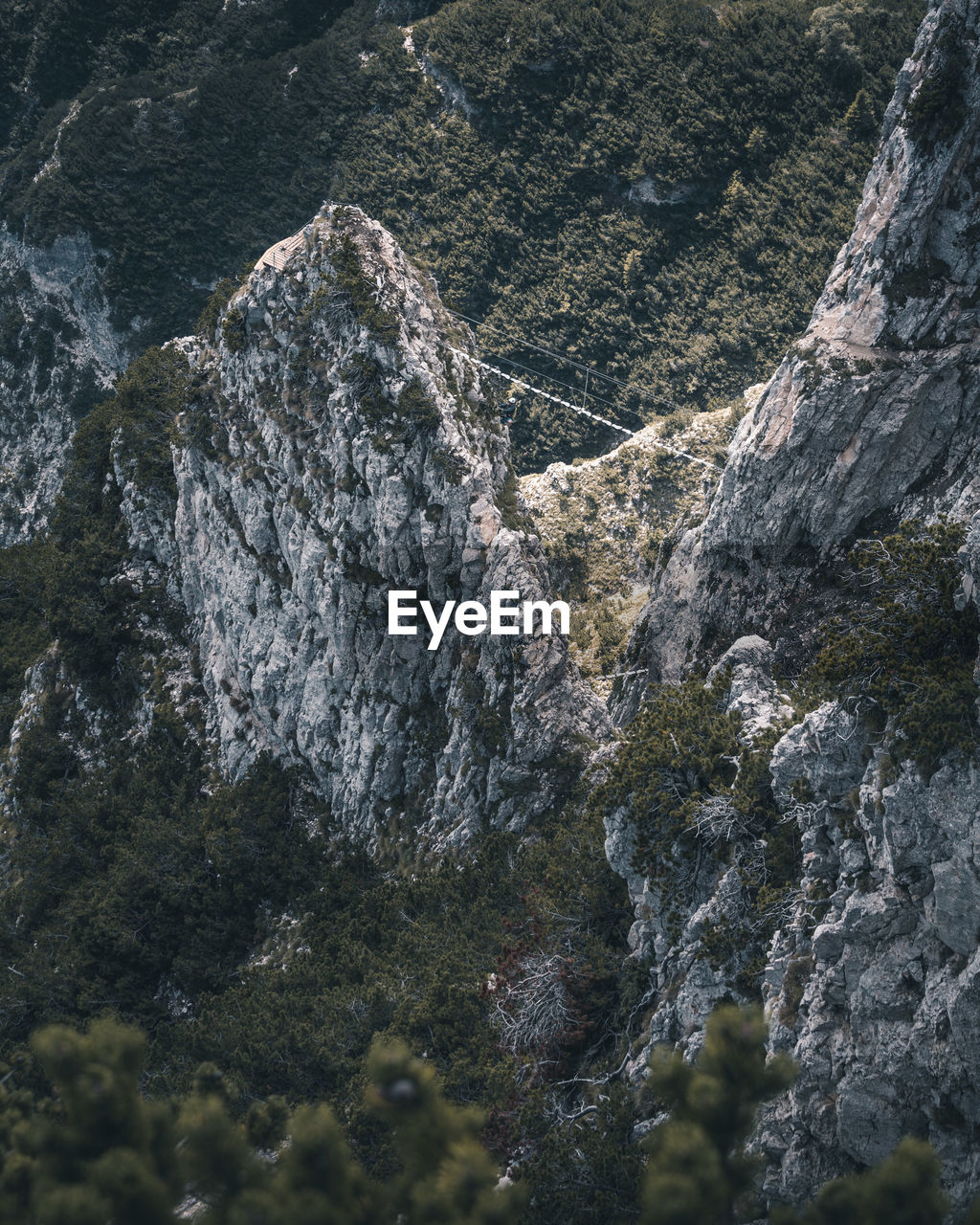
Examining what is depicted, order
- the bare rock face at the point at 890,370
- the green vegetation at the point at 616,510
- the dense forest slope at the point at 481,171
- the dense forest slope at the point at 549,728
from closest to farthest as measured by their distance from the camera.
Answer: the dense forest slope at the point at 549,728 → the bare rock face at the point at 890,370 → the green vegetation at the point at 616,510 → the dense forest slope at the point at 481,171

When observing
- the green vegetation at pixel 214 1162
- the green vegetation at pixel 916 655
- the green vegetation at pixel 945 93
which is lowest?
the green vegetation at pixel 214 1162

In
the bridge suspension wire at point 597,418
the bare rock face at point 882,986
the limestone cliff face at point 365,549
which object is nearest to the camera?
the bare rock face at point 882,986

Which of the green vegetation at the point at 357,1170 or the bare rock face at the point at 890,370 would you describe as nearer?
the green vegetation at the point at 357,1170

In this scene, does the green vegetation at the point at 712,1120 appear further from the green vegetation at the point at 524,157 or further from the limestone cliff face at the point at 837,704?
the green vegetation at the point at 524,157

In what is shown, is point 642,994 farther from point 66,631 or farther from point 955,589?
point 66,631

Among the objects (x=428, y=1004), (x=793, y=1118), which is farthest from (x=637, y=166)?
(x=793, y=1118)

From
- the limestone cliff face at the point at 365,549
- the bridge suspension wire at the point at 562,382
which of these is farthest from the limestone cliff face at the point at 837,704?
the bridge suspension wire at the point at 562,382

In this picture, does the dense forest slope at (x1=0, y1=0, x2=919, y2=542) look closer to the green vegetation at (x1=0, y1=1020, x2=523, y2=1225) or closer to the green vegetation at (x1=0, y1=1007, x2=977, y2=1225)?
the green vegetation at (x1=0, y1=1007, x2=977, y2=1225)

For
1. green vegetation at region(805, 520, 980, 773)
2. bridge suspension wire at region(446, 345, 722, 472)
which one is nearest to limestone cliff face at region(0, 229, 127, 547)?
bridge suspension wire at region(446, 345, 722, 472)
